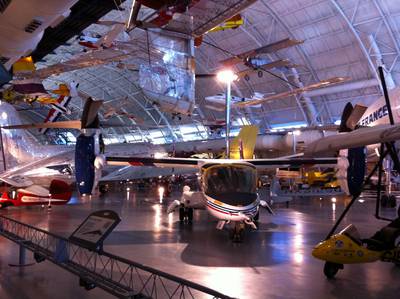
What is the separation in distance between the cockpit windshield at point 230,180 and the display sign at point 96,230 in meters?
5.12

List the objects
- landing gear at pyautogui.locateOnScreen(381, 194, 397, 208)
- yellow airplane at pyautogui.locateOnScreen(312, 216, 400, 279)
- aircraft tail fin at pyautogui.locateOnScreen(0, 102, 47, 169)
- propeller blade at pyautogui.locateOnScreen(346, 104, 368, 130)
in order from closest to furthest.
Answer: yellow airplane at pyautogui.locateOnScreen(312, 216, 400, 279)
propeller blade at pyautogui.locateOnScreen(346, 104, 368, 130)
landing gear at pyautogui.locateOnScreen(381, 194, 397, 208)
aircraft tail fin at pyautogui.locateOnScreen(0, 102, 47, 169)

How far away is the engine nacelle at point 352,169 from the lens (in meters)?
7.78

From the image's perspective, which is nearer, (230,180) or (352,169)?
(352,169)

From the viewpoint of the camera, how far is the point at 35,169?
2039 centimetres

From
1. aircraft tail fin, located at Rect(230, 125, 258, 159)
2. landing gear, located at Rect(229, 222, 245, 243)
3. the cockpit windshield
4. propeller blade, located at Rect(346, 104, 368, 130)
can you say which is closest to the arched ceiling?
aircraft tail fin, located at Rect(230, 125, 258, 159)

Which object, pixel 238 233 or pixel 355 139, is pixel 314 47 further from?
pixel 355 139

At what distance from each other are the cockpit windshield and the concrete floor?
48.2 inches

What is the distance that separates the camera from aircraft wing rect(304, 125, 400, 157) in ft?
16.4

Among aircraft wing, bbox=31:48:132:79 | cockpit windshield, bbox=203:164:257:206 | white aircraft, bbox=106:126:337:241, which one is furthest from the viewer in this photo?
aircraft wing, bbox=31:48:132:79

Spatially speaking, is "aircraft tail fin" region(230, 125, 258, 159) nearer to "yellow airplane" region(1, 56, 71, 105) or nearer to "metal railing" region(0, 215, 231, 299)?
"metal railing" region(0, 215, 231, 299)

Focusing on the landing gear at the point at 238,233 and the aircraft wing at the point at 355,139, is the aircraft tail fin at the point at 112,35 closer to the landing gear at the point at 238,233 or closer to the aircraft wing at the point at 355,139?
the landing gear at the point at 238,233

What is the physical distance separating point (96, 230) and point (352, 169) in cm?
521

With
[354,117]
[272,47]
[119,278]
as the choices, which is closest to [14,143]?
[272,47]

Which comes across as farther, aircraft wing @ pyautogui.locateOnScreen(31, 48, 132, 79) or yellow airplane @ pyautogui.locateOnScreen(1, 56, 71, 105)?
aircraft wing @ pyautogui.locateOnScreen(31, 48, 132, 79)
